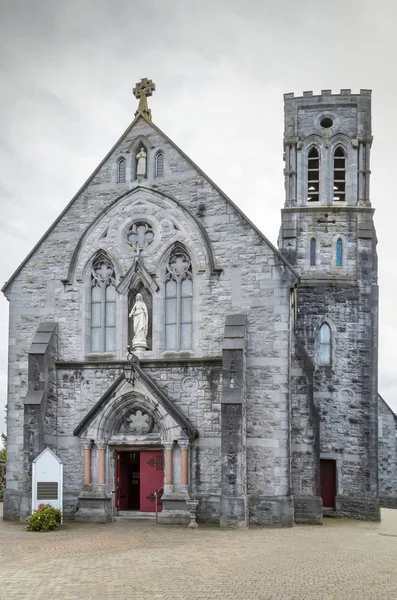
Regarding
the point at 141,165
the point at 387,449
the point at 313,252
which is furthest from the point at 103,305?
the point at 387,449

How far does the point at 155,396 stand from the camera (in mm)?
21219

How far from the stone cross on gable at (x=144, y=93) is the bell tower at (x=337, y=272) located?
7.19 m

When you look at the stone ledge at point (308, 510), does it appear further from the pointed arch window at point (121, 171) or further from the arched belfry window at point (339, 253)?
the pointed arch window at point (121, 171)

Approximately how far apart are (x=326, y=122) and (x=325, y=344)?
9.15 m

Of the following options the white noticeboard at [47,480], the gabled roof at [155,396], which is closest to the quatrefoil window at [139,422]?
the gabled roof at [155,396]

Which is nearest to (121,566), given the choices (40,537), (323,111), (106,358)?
(40,537)

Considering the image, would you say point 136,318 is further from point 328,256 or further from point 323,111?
point 323,111

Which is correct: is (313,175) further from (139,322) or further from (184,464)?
(184,464)

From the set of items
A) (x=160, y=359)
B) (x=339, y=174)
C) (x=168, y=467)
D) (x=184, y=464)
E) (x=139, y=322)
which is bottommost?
(x=168, y=467)

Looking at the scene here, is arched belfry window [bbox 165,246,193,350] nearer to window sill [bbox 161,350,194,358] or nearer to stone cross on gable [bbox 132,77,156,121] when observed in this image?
window sill [bbox 161,350,194,358]

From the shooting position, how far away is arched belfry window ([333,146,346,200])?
2898 centimetres

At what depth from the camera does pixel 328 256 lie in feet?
91.7

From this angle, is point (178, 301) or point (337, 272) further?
point (337, 272)

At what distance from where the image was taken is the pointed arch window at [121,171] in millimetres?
23812
